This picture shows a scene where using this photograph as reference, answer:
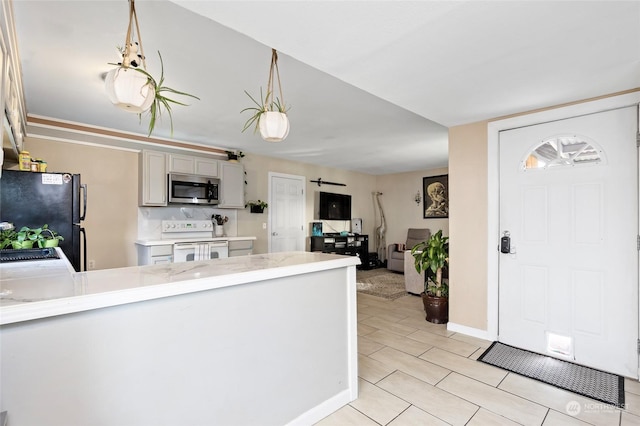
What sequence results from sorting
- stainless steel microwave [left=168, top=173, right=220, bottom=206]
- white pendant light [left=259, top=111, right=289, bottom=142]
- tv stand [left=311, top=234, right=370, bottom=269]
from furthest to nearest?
tv stand [left=311, top=234, right=370, bottom=269] < stainless steel microwave [left=168, top=173, right=220, bottom=206] < white pendant light [left=259, top=111, right=289, bottom=142]

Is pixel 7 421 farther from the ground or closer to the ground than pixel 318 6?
closer to the ground

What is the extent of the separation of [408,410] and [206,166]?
4.09m

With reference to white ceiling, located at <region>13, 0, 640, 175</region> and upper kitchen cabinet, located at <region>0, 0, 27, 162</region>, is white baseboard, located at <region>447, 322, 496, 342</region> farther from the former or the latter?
upper kitchen cabinet, located at <region>0, 0, 27, 162</region>

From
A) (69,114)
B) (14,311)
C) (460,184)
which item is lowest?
(14,311)

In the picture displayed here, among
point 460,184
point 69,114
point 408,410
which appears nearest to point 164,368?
point 408,410

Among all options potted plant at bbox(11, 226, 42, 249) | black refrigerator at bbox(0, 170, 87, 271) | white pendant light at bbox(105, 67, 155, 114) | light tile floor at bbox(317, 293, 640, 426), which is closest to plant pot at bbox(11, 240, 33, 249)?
potted plant at bbox(11, 226, 42, 249)

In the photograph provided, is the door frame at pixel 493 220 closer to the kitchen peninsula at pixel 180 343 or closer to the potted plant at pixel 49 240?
the kitchen peninsula at pixel 180 343

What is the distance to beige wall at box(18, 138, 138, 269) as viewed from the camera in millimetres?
3691

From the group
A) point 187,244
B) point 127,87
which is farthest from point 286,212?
point 127,87

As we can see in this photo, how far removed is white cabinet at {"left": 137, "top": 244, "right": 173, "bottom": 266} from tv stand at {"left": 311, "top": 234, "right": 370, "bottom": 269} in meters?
2.96

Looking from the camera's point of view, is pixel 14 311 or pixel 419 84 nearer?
pixel 14 311

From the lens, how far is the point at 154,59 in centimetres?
224

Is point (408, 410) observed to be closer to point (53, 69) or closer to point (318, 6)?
point (318, 6)

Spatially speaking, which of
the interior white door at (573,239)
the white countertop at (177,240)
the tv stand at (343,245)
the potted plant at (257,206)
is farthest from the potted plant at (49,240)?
the tv stand at (343,245)
